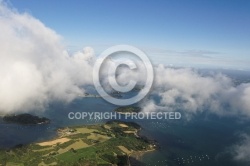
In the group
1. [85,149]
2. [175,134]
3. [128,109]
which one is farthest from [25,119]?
[175,134]

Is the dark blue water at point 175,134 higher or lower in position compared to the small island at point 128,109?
lower

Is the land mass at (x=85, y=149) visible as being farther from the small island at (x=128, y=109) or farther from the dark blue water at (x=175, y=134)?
the small island at (x=128, y=109)

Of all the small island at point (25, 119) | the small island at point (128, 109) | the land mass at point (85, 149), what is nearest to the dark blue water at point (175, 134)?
the small island at point (25, 119)

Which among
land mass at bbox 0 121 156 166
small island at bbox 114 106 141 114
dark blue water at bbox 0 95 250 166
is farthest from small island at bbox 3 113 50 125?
small island at bbox 114 106 141 114

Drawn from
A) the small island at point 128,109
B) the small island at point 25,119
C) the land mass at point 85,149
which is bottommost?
the land mass at point 85,149

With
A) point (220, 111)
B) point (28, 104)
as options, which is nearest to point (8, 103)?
point (28, 104)

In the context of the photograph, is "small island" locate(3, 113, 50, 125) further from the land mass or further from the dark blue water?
the land mass

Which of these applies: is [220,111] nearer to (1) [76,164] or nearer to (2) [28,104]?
(2) [28,104]
